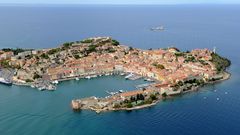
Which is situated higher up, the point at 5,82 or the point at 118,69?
the point at 5,82

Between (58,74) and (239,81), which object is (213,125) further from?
(58,74)

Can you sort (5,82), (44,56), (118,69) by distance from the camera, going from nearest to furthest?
1. (5,82)
2. (118,69)
3. (44,56)

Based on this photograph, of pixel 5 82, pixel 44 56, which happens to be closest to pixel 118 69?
pixel 44 56

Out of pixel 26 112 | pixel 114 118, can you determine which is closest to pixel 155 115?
pixel 114 118

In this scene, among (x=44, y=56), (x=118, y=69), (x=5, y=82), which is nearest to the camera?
(x=5, y=82)

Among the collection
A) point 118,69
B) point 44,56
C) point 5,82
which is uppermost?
point 44,56

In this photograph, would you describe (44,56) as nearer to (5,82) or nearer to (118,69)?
(5,82)

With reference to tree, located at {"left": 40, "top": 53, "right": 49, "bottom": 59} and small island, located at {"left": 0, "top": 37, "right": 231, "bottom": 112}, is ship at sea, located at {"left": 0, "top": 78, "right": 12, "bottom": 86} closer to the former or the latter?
small island, located at {"left": 0, "top": 37, "right": 231, "bottom": 112}

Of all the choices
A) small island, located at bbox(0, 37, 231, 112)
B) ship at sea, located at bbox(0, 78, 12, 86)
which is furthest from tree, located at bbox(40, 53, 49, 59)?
ship at sea, located at bbox(0, 78, 12, 86)

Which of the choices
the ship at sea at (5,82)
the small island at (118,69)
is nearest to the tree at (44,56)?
the small island at (118,69)
